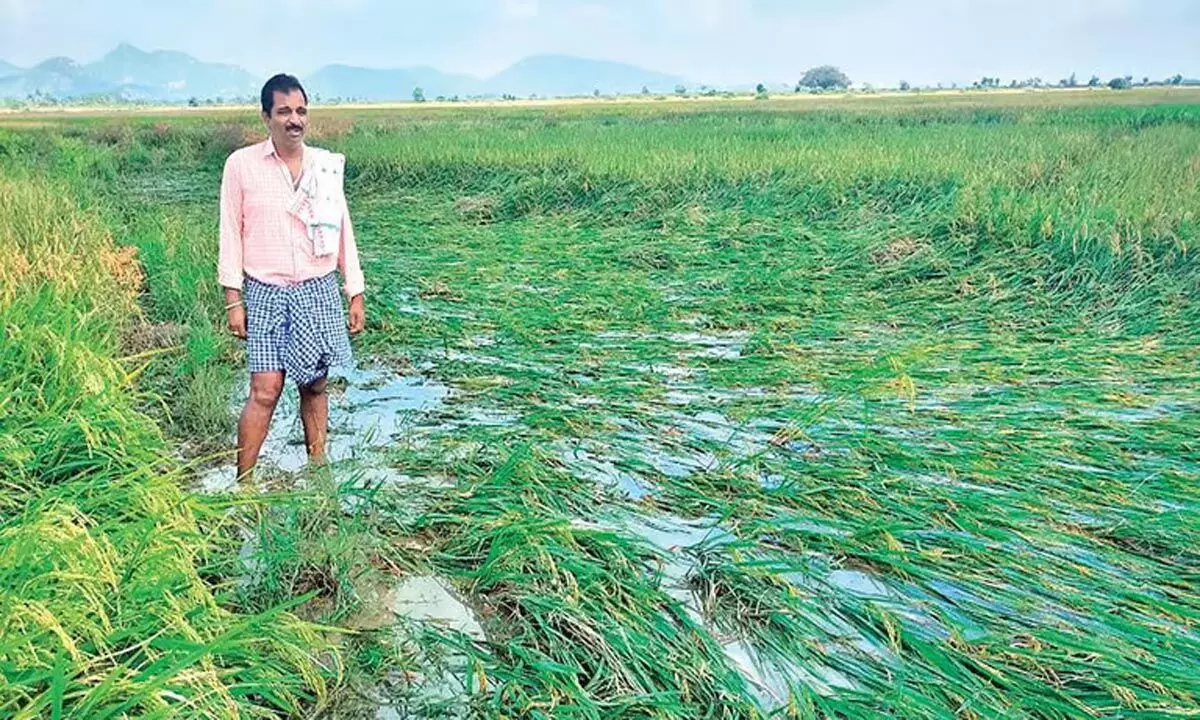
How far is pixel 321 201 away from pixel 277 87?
383mm

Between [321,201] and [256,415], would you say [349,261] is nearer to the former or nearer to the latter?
[321,201]

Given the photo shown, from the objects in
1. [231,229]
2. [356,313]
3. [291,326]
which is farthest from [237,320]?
[356,313]

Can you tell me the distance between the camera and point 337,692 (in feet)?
6.63

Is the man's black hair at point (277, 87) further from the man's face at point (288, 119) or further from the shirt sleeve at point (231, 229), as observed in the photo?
the shirt sleeve at point (231, 229)

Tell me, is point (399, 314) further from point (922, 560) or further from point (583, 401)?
point (922, 560)

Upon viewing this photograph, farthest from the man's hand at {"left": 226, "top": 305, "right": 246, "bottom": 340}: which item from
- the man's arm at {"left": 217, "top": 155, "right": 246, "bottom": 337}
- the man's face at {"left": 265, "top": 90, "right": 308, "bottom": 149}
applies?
the man's face at {"left": 265, "top": 90, "right": 308, "bottom": 149}

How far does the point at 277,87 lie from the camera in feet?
9.06

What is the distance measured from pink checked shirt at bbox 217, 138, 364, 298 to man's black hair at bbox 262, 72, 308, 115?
117 millimetres

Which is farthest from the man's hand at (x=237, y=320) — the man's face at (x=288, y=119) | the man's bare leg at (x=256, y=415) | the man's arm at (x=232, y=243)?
the man's face at (x=288, y=119)

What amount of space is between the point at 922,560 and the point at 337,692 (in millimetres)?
1661

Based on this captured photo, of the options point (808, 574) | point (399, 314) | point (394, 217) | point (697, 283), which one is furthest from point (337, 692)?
point (394, 217)

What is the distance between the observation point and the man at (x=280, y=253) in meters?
2.84

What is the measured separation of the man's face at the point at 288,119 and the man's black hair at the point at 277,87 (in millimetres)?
11

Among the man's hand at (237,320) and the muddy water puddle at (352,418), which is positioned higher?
the man's hand at (237,320)
